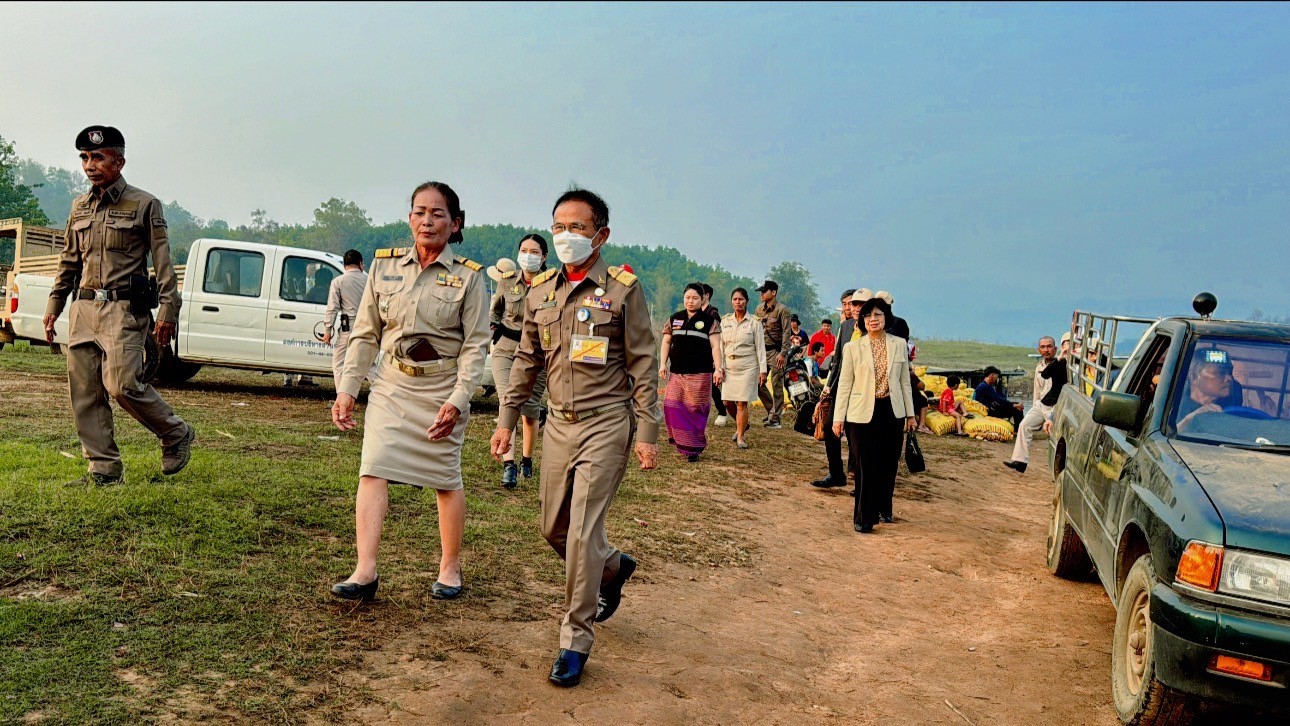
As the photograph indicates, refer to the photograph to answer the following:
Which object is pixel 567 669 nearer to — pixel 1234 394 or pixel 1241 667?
pixel 1241 667

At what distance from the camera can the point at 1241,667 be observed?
3.25 m

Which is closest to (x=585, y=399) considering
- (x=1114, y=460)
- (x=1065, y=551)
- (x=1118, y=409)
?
(x=1118, y=409)

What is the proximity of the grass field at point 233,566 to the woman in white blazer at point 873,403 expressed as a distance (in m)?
1.09

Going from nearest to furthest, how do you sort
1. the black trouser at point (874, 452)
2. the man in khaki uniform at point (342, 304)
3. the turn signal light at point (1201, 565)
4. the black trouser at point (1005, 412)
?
1. the turn signal light at point (1201, 565)
2. the black trouser at point (874, 452)
3. the man in khaki uniform at point (342, 304)
4. the black trouser at point (1005, 412)

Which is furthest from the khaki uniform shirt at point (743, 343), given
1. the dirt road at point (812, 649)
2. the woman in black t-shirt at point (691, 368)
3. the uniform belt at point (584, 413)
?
the uniform belt at point (584, 413)

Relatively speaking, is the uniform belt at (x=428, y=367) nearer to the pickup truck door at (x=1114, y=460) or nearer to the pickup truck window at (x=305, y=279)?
the pickup truck door at (x=1114, y=460)

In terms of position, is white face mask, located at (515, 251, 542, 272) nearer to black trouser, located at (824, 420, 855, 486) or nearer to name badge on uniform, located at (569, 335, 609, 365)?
black trouser, located at (824, 420, 855, 486)

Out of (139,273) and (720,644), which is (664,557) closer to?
(720,644)

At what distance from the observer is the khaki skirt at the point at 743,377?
38.7 feet

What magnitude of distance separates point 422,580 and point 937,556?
4.10 m

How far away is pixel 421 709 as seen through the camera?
3.58 m

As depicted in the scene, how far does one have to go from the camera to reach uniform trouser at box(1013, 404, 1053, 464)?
11.9m

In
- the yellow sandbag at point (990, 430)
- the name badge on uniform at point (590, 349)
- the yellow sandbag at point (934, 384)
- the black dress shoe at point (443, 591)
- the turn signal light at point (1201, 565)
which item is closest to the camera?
the turn signal light at point (1201, 565)

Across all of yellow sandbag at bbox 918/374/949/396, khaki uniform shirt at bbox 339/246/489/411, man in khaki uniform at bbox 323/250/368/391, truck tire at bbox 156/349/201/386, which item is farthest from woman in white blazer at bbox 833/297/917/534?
yellow sandbag at bbox 918/374/949/396
